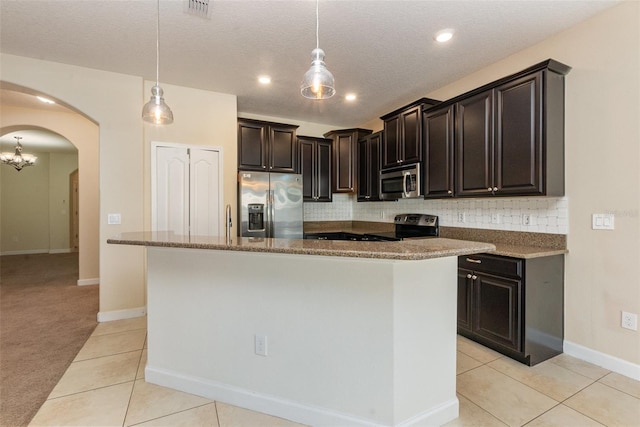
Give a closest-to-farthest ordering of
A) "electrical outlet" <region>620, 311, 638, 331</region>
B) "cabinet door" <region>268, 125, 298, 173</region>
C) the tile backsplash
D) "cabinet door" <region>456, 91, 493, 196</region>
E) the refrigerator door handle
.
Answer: "electrical outlet" <region>620, 311, 638, 331</region> → the tile backsplash → "cabinet door" <region>456, 91, 493, 196</region> → the refrigerator door handle → "cabinet door" <region>268, 125, 298, 173</region>

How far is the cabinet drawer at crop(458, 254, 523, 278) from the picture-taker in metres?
2.39

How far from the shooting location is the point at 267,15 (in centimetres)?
230

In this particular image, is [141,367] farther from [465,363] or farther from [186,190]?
[465,363]

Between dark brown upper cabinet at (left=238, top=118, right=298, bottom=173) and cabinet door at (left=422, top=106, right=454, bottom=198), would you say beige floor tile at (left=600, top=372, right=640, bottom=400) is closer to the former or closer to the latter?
cabinet door at (left=422, top=106, right=454, bottom=198)

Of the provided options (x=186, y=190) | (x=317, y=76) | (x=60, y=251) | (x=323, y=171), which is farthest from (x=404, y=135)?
(x=60, y=251)

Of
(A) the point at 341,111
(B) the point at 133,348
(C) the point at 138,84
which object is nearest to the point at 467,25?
(A) the point at 341,111

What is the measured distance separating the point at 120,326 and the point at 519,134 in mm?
4416

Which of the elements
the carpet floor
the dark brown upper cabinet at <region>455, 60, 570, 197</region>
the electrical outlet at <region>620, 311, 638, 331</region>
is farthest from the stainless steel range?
the carpet floor

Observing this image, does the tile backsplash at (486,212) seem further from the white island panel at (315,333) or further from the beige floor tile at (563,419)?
the white island panel at (315,333)

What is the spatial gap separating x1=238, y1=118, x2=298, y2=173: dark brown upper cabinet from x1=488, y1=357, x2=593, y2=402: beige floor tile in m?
3.41

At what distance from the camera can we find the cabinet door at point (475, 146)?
277 cm

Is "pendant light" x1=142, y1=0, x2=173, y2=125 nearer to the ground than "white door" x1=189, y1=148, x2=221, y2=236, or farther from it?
farther from it

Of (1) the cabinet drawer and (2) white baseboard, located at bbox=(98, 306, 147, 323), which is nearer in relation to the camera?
(1) the cabinet drawer

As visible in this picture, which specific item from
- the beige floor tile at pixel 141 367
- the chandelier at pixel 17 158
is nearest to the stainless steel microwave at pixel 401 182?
the beige floor tile at pixel 141 367
